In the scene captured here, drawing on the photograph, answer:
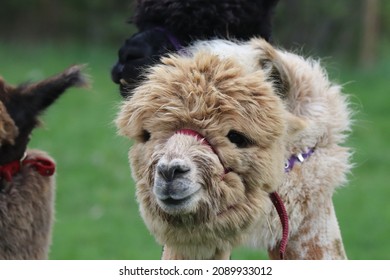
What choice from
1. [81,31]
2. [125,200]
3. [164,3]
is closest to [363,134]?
[125,200]

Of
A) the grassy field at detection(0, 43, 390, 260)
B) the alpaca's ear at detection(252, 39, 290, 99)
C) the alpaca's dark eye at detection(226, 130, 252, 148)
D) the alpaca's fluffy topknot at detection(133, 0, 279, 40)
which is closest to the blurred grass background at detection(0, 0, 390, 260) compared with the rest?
the grassy field at detection(0, 43, 390, 260)

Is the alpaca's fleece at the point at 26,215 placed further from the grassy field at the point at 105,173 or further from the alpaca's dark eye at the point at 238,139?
the grassy field at the point at 105,173

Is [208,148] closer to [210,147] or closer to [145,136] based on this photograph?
[210,147]

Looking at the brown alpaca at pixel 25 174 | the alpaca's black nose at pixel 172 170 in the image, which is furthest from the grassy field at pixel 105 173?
the alpaca's black nose at pixel 172 170

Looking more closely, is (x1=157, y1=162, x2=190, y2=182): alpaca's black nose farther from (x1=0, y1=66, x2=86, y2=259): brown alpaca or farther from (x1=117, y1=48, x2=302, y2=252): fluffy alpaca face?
(x1=0, y1=66, x2=86, y2=259): brown alpaca

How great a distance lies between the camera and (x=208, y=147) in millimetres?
2451

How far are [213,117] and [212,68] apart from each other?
6.3 inches

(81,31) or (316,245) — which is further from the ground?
(81,31)

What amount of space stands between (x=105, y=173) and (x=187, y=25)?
8626mm

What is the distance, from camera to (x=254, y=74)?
2.62 metres

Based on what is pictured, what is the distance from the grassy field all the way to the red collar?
4.02 metres

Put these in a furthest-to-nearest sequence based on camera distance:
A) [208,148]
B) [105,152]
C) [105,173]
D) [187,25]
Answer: [105,152] < [105,173] < [187,25] < [208,148]

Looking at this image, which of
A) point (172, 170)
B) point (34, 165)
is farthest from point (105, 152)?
point (172, 170)
